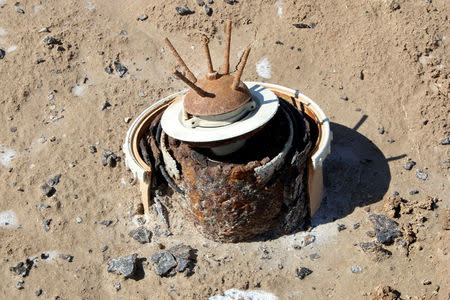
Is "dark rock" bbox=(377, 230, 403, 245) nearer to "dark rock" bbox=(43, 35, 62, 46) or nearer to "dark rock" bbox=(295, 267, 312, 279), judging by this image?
"dark rock" bbox=(295, 267, 312, 279)

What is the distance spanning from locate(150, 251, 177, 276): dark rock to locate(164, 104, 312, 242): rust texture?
504 mm

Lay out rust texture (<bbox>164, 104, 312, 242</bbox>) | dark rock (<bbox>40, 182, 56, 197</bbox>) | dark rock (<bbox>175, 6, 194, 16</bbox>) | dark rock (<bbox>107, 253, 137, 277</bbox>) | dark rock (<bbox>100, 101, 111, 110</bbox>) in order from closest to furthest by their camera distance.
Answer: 1. rust texture (<bbox>164, 104, 312, 242</bbox>)
2. dark rock (<bbox>107, 253, 137, 277</bbox>)
3. dark rock (<bbox>40, 182, 56, 197</bbox>)
4. dark rock (<bbox>100, 101, 111, 110</bbox>)
5. dark rock (<bbox>175, 6, 194, 16</bbox>)

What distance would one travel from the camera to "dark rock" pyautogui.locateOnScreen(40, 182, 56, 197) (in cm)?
645

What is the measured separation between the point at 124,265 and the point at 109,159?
1.52 metres

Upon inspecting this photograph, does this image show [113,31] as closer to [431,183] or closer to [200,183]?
[200,183]

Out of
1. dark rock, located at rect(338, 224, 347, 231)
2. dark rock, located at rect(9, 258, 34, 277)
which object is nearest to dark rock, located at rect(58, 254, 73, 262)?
dark rock, located at rect(9, 258, 34, 277)

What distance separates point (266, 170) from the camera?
507 centimetres

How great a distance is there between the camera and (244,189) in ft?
17.0

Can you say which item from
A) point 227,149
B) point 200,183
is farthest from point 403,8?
point 200,183

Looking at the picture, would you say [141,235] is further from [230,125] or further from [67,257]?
[230,125]

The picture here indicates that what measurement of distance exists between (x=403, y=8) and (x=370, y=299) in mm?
4442

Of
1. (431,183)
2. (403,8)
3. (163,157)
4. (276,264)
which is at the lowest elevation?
(276,264)

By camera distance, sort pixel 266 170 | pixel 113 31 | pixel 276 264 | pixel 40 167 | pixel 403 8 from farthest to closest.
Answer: pixel 113 31
pixel 403 8
pixel 40 167
pixel 276 264
pixel 266 170

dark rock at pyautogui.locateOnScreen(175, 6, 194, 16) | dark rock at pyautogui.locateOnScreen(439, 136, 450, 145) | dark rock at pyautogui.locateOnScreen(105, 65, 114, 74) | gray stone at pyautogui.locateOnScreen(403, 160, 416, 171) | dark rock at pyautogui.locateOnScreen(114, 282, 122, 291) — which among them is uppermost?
dark rock at pyautogui.locateOnScreen(175, 6, 194, 16)
